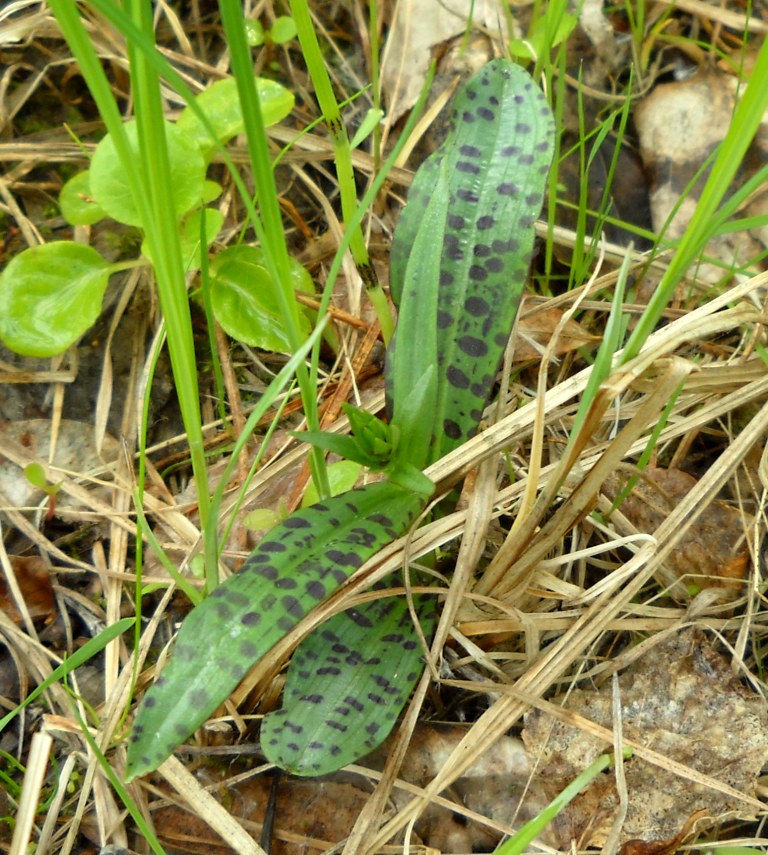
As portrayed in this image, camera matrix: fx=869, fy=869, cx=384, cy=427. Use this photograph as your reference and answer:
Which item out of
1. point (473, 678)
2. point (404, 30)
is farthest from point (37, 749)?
point (404, 30)

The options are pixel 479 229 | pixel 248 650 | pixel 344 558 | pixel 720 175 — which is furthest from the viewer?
pixel 479 229

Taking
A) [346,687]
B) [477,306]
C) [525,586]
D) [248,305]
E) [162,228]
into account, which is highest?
[162,228]

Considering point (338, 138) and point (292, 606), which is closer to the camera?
point (292, 606)

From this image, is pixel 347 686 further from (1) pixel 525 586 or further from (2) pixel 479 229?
(2) pixel 479 229

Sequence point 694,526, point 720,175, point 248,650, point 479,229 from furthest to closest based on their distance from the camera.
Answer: point 694,526 < point 479,229 < point 248,650 < point 720,175

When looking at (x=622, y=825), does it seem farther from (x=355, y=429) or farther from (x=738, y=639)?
(x=355, y=429)

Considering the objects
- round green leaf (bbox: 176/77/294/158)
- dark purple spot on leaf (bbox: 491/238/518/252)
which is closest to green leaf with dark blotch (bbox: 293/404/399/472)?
dark purple spot on leaf (bbox: 491/238/518/252)

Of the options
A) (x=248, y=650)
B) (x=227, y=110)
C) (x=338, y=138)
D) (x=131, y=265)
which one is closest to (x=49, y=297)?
(x=131, y=265)
